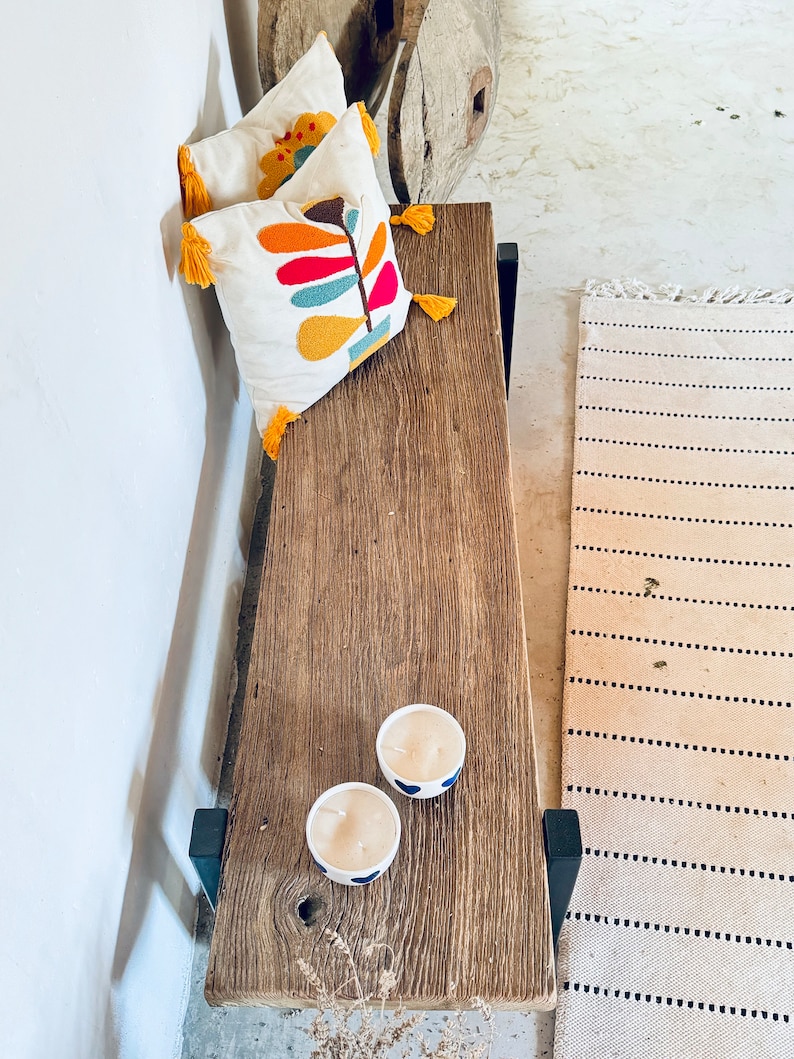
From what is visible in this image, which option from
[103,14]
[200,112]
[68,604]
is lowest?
[68,604]

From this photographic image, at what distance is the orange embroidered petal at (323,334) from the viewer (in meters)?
1.16

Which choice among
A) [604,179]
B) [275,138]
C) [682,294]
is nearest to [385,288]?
[275,138]

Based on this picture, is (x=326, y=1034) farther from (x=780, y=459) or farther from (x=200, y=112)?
(x=780, y=459)

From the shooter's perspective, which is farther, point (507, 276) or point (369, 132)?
point (507, 276)

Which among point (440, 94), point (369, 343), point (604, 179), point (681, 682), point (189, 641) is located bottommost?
point (681, 682)

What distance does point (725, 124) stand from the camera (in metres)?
2.47

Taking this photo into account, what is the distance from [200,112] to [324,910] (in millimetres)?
1058

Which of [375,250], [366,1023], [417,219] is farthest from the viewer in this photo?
[417,219]

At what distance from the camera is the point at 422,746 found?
0.89m

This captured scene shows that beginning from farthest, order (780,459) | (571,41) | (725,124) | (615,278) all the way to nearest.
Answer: (571,41), (725,124), (615,278), (780,459)

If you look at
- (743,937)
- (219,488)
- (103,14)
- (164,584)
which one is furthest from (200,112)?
(743,937)

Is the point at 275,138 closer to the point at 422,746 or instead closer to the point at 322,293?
the point at 322,293

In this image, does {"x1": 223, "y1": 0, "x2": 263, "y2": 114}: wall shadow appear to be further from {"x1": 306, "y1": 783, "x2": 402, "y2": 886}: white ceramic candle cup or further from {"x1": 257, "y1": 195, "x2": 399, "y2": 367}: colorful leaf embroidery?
{"x1": 306, "y1": 783, "x2": 402, "y2": 886}: white ceramic candle cup

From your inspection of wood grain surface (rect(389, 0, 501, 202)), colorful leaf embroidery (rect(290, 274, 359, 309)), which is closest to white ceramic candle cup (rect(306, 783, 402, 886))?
colorful leaf embroidery (rect(290, 274, 359, 309))
